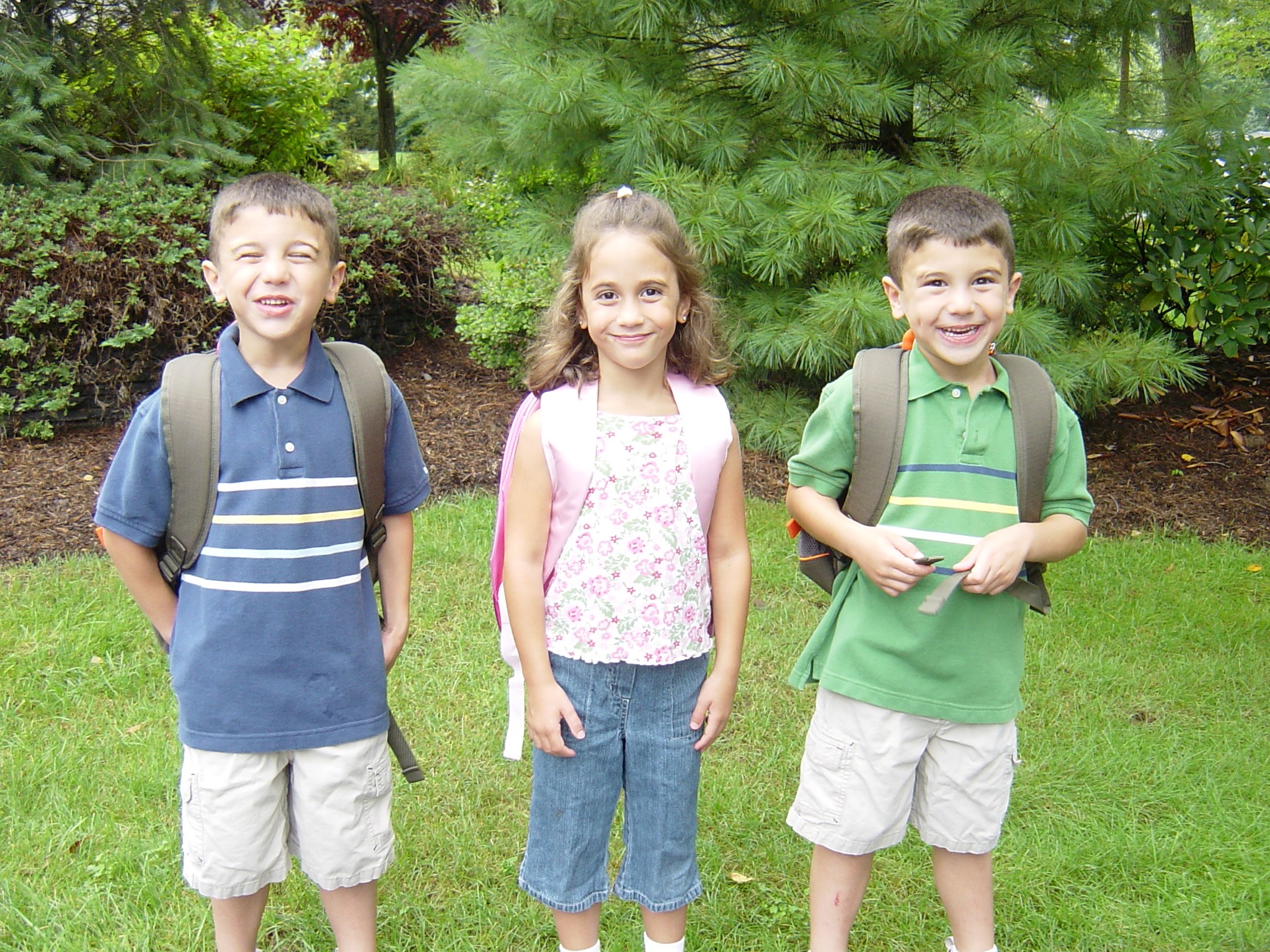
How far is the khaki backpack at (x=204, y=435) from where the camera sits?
197 centimetres

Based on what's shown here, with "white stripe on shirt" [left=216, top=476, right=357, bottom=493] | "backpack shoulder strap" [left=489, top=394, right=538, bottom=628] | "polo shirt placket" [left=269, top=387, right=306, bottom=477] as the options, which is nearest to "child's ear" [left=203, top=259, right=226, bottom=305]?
"polo shirt placket" [left=269, top=387, right=306, bottom=477]

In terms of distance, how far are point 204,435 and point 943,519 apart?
4.43 feet

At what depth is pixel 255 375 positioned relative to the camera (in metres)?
2.04

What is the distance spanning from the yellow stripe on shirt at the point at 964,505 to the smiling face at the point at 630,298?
571 mm

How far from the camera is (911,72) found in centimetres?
510

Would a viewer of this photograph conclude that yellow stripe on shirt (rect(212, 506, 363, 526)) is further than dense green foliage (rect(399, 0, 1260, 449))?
No

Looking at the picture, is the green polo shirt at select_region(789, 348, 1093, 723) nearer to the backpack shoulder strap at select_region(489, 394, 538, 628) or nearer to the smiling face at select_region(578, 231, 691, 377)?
the smiling face at select_region(578, 231, 691, 377)

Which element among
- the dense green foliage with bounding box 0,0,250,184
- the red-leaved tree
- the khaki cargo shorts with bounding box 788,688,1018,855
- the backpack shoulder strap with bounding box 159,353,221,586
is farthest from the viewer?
the red-leaved tree

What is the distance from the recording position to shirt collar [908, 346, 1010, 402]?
215 cm

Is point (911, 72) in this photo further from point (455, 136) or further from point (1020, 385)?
point (1020, 385)

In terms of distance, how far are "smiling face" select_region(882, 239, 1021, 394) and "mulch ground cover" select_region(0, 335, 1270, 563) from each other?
337 centimetres

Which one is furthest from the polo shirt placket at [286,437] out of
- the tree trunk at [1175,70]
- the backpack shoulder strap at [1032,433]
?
the tree trunk at [1175,70]

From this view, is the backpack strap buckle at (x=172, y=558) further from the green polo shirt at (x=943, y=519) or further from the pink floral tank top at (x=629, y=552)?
the green polo shirt at (x=943, y=519)

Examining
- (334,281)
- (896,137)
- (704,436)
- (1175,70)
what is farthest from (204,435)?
(1175,70)
